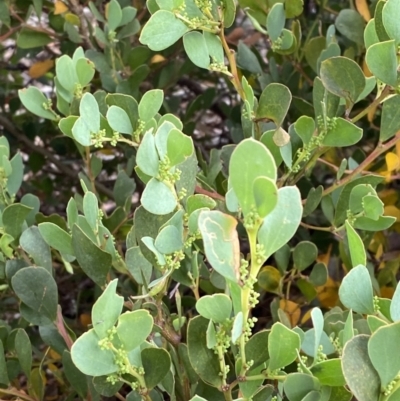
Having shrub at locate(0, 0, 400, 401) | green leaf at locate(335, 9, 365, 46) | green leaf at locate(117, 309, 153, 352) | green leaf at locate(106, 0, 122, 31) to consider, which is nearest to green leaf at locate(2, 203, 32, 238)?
shrub at locate(0, 0, 400, 401)

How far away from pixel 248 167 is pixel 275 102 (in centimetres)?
22

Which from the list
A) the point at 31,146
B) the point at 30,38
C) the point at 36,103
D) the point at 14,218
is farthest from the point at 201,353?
the point at 31,146

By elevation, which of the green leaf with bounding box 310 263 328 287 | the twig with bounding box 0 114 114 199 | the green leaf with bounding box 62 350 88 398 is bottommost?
the twig with bounding box 0 114 114 199

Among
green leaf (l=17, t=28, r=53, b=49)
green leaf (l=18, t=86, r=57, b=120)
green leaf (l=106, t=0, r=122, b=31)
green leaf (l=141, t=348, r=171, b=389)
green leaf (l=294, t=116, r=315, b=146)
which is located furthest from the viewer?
green leaf (l=17, t=28, r=53, b=49)

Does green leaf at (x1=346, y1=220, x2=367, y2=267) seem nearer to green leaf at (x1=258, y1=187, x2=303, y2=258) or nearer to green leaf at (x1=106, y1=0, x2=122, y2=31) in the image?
green leaf at (x1=258, y1=187, x2=303, y2=258)

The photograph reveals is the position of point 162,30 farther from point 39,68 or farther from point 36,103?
point 39,68

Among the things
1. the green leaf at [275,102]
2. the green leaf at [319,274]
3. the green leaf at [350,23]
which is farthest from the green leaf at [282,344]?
the green leaf at [350,23]

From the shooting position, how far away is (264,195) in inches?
10.8

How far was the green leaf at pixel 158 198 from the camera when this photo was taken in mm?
373

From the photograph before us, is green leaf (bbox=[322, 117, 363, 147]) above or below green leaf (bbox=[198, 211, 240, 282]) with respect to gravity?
below

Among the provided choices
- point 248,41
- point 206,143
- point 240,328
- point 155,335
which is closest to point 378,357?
point 240,328

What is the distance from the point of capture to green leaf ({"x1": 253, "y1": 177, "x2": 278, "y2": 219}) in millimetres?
267

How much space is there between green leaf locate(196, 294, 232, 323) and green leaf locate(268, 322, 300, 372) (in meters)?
0.03

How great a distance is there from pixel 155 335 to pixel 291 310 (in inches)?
9.6
